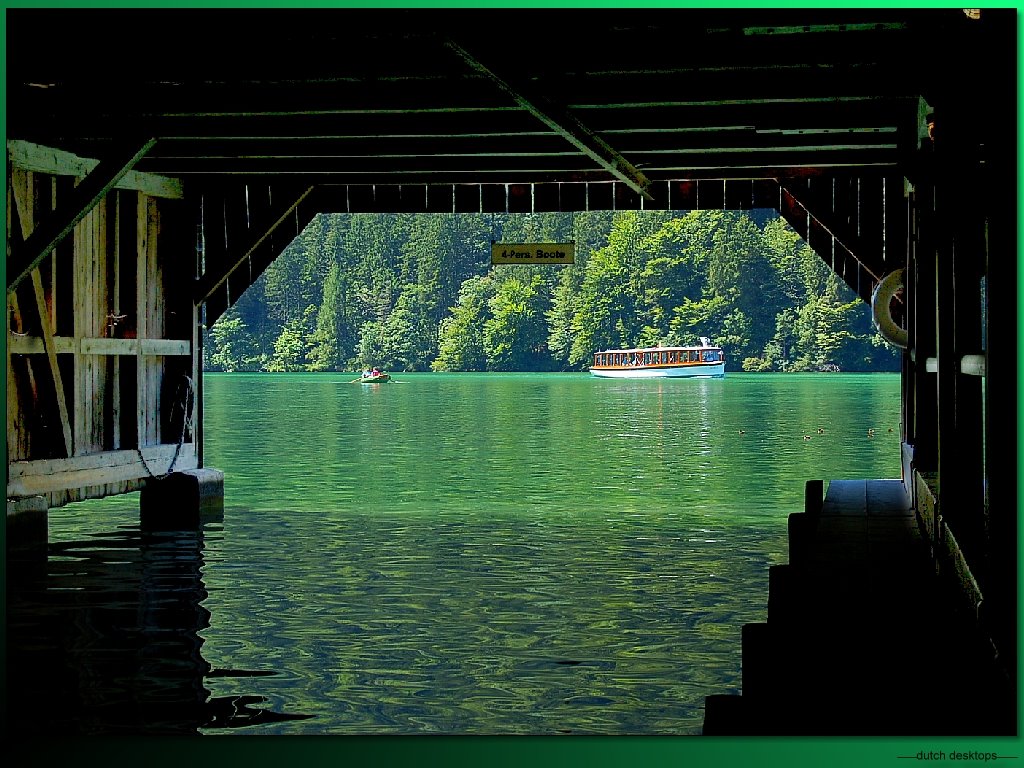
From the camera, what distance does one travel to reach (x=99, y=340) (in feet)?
42.5

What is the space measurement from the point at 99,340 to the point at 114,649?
5120 millimetres

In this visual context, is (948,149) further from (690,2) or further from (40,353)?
(40,353)

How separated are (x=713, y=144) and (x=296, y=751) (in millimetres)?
7746

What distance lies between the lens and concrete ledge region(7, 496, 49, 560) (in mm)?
10633

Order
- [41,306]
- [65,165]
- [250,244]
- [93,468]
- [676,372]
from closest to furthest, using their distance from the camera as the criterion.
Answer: [41,306], [65,165], [93,468], [250,244], [676,372]

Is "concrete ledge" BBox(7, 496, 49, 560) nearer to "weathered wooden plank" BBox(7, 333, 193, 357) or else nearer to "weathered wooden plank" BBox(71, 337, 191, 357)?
"weathered wooden plank" BBox(7, 333, 193, 357)

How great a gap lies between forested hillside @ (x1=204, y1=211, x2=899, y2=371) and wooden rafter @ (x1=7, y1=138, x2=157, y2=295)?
82.0 m

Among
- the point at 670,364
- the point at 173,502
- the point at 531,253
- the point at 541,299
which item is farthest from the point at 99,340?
the point at 541,299

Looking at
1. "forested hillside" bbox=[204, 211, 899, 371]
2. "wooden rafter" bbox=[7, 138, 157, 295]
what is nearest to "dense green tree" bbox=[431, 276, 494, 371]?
"forested hillside" bbox=[204, 211, 899, 371]

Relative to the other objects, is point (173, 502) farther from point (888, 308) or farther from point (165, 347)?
point (888, 308)

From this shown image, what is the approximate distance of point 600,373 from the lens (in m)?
92.4

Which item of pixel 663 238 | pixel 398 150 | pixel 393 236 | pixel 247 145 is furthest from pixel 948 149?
pixel 393 236

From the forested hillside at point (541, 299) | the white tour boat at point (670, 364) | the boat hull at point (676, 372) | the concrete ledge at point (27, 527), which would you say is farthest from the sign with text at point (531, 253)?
the forested hillside at point (541, 299)

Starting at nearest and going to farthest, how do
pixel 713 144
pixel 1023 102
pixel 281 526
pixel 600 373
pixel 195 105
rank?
pixel 1023 102
pixel 195 105
pixel 713 144
pixel 281 526
pixel 600 373
